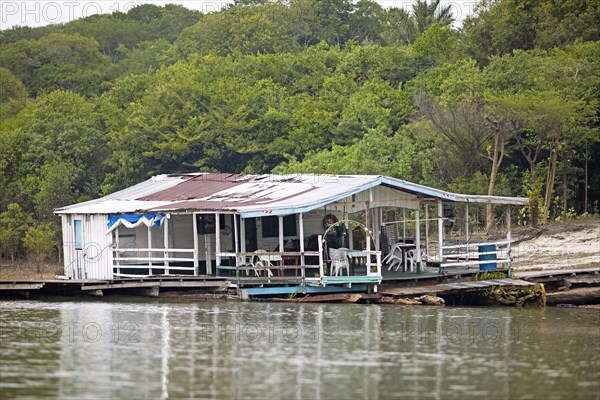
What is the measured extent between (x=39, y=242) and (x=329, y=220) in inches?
627

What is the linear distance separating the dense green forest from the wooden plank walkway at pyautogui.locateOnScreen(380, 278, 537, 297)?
39.8 feet

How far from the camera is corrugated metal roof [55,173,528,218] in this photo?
101 ft

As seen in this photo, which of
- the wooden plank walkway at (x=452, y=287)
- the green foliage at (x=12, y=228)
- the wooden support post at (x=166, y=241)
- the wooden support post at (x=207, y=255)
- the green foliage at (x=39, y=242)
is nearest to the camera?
the wooden plank walkway at (x=452, y=287)

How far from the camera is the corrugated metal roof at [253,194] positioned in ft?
101

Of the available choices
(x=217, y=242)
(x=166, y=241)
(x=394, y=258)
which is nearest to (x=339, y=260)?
(x=217, y=242)

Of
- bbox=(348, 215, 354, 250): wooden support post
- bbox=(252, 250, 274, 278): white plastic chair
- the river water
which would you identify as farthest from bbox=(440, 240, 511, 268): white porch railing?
bbox=(252, 250, 274, 278): white plastic chair

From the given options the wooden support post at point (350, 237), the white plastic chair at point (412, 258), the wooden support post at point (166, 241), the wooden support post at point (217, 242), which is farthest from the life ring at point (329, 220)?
the wooden support post at point (166, 241)

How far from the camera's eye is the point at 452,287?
3106 centimetres

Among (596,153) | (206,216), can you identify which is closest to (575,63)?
(596,153)

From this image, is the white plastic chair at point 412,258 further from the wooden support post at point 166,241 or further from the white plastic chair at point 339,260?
the wooden support post at point 166,241

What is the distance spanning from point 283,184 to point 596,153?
17413mm

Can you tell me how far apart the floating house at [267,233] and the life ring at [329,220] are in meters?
0.04

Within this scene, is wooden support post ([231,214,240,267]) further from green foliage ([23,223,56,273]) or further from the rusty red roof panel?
green foliage ([23,223,56,273])

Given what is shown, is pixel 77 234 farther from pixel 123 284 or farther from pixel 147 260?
pixel 123 284
